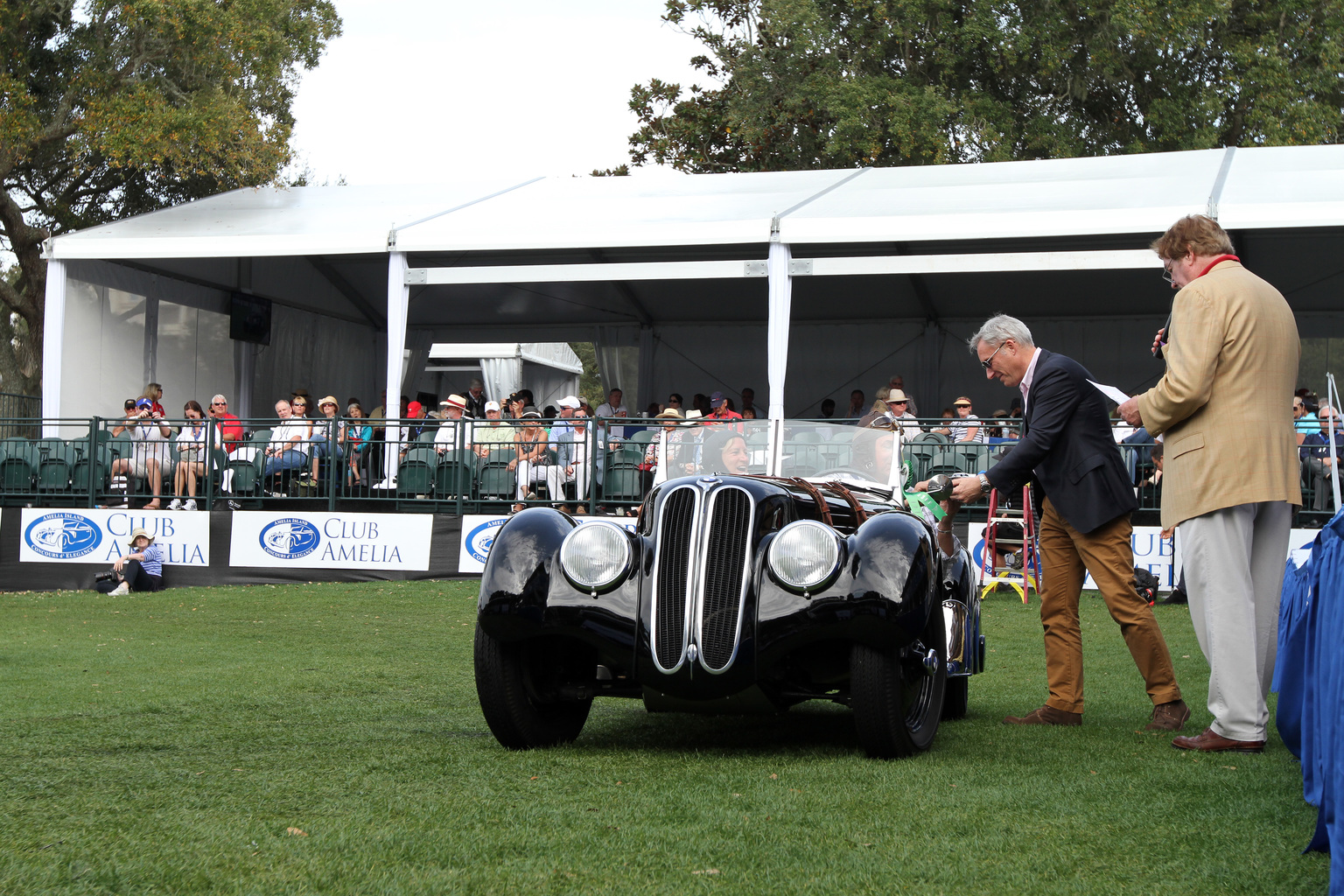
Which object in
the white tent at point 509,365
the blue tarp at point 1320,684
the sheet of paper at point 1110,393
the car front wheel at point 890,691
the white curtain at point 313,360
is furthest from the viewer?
the white tent at point 509,365

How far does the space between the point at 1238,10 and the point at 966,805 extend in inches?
1006

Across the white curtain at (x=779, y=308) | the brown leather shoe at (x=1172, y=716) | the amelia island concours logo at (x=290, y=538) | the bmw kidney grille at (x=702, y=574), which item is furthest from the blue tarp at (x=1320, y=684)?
the amelia island concours logo at (x=290, y=538)

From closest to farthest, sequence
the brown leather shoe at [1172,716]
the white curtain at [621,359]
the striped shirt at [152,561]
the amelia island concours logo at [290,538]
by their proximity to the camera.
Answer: the brown leather shoe at [1172,716]
the striped shirt at [152,561]
the amelia island concours logo at [290,538]
the white curtain at [621,359]

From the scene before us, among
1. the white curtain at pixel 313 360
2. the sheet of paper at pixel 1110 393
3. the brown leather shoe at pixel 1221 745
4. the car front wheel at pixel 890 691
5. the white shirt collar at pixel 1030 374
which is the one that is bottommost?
the brown leather shoe at pixel 1221 745

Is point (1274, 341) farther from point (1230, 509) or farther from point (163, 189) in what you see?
point (163, 189)

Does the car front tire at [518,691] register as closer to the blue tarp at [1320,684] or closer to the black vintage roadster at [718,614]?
the black vintage roadster at [718,614]

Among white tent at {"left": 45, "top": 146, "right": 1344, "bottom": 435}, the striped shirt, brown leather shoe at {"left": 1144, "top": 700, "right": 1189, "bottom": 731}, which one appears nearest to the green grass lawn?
brown leather shoe at {"left": 1144, "top": 700, "right": 1189, "bottom": 731}

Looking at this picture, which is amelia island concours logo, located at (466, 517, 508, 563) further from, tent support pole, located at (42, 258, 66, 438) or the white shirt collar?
the white shirt collar

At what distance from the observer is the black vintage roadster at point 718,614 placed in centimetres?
455

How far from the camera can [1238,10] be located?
2509 cm

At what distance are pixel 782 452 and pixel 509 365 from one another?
865 inches

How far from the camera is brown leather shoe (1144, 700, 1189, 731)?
17.4ft

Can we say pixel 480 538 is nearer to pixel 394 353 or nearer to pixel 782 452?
pixel 394 353

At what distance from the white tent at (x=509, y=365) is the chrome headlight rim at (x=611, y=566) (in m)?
19.8
